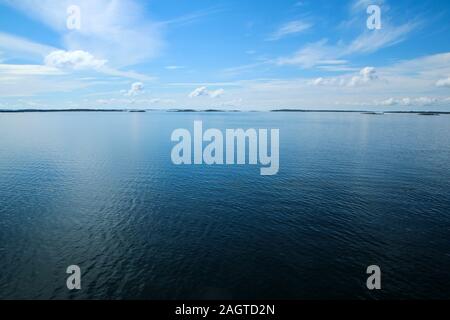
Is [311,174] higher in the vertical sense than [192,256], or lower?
higher

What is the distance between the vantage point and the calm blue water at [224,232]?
103 feet

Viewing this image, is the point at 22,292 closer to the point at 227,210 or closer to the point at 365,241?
the point at 227,210

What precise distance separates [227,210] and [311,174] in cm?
3186

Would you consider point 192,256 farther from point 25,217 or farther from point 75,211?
point 25,217

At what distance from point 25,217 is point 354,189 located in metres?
63.0

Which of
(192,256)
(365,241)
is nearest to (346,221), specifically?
(365,241)

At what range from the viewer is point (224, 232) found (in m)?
43.1

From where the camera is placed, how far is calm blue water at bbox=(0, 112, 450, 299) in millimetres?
31422

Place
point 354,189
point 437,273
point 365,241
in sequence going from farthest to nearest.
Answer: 1. point 354,189
2. point 365,241
3. point 437,273

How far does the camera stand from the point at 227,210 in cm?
5109

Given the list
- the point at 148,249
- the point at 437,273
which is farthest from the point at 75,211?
the point at 437,273
